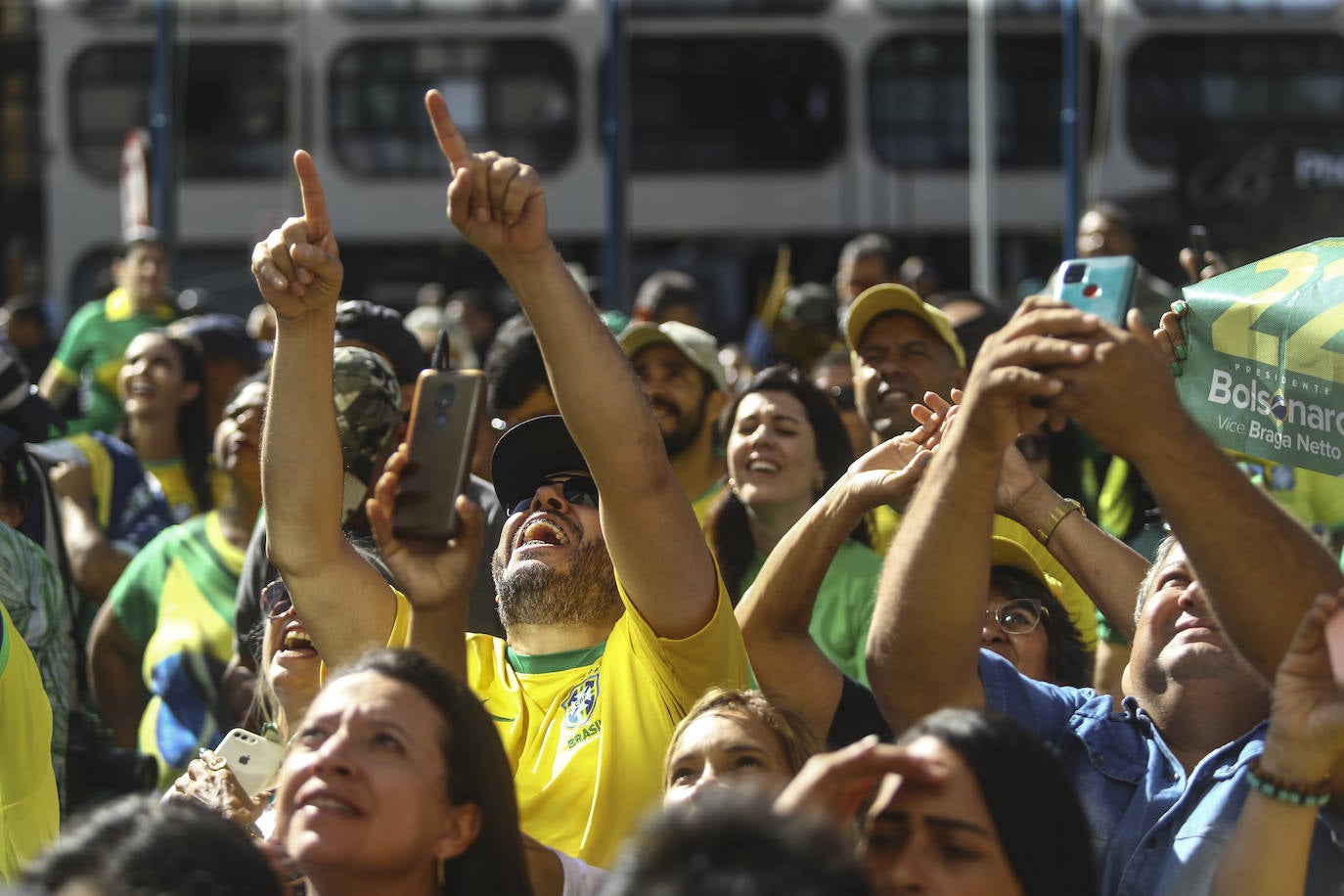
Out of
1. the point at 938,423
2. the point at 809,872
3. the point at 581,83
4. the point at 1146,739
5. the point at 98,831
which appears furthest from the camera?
the point at 581,83

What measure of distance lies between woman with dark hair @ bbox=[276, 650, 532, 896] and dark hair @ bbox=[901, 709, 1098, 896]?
0.63 meters

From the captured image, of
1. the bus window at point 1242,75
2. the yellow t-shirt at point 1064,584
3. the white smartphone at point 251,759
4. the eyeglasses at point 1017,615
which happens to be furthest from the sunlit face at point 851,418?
the bus window at point 1242,75

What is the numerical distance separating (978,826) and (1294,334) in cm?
128

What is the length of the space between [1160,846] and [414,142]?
1781 centimetres

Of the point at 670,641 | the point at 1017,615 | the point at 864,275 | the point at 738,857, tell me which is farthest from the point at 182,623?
the point at 864,275

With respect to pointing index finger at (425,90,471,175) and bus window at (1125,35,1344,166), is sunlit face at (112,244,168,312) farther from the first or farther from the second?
bus window at (1125,35,1344,166)

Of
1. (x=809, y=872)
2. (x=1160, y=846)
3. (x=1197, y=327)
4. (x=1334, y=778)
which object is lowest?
(x=1160, y=846)

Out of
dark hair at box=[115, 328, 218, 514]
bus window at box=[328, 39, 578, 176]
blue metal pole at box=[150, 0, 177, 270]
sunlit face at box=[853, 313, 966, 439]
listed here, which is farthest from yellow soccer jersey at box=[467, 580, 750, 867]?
bus window at box=[328, 39, 578, 176]

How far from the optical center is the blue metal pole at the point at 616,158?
9281mm

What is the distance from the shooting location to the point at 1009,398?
240cm

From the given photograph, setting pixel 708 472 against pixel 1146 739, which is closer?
pixel 1146 739

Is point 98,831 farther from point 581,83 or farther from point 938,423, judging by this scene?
point 581,83

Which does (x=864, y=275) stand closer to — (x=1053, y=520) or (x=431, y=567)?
(x=1053, y=520)

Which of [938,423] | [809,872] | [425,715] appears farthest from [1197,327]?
[809,872]
